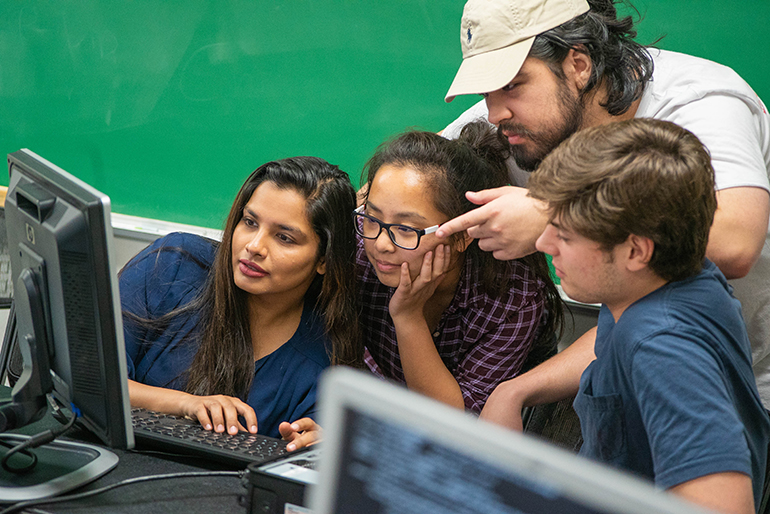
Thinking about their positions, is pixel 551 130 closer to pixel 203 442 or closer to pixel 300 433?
pixel 300 433

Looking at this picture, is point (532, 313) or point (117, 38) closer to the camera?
point (532, 313)

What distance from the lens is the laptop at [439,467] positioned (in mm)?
377

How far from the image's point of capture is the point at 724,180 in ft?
4.09

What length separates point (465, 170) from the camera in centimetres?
158

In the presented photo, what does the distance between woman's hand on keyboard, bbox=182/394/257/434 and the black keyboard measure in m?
0.02

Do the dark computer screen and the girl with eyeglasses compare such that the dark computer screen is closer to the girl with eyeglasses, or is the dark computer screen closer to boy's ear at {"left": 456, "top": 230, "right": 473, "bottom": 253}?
the girl with eyeglasses

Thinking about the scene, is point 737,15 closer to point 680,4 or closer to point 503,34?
point 680,4

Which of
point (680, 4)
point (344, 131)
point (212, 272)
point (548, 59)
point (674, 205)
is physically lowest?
point (212, 272)

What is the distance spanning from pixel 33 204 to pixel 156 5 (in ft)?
5.40

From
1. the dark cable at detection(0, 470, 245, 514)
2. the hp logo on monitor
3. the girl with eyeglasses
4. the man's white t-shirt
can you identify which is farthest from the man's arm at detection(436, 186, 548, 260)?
the hp logo on monitor

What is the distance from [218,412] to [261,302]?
0.41m

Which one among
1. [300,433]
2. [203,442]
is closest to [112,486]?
[203,442]

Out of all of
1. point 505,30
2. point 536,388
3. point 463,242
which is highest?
point 505,30

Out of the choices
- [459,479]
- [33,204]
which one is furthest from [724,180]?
[33,204]
